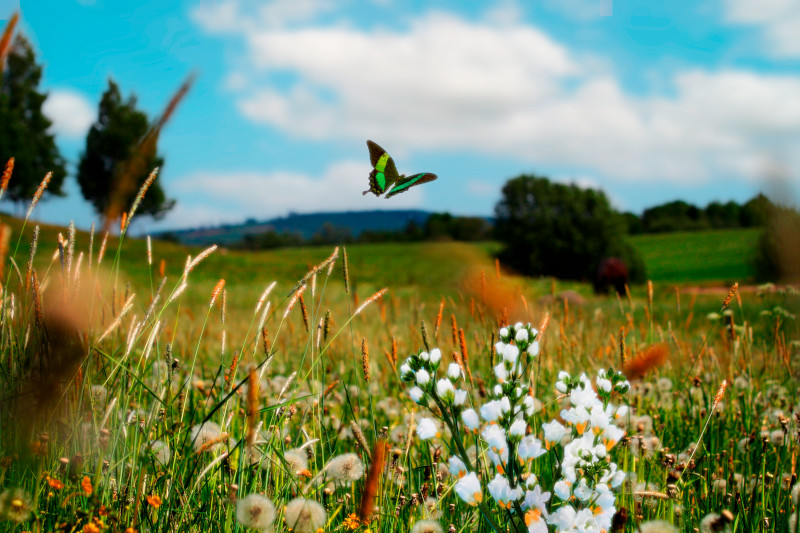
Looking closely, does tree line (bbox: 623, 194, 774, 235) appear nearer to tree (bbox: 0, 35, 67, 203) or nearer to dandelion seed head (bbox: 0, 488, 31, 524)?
tree (bbox: 0, 35, 67, 203)

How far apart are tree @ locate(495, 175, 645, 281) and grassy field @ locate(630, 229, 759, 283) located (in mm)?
5998

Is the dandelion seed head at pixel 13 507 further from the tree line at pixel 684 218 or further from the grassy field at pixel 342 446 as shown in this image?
the tree line at pixel 684 218

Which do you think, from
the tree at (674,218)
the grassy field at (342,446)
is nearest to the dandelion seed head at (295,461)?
the grassy field at (342,446)

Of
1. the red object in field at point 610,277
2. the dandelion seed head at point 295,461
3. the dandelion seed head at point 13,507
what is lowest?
the red object in field at point 610,277

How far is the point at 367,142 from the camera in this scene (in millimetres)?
1361

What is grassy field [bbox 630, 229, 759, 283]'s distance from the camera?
39.2 m

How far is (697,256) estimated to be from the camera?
47469 mm

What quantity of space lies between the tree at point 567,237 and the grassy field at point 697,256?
6.00 metres

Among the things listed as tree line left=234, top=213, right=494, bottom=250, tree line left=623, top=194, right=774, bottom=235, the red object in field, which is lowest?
the red object in field

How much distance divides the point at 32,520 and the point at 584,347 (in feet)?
11.8

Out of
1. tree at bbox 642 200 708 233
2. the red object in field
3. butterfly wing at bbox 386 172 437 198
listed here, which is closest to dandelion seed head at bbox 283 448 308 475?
butterfly wing at bbox 386 172 437 198

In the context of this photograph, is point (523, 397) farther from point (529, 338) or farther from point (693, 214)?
point (693, 214)

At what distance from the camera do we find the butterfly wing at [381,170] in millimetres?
1347

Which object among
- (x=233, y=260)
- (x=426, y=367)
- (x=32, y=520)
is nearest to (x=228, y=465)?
(x=32, y=520)
